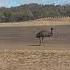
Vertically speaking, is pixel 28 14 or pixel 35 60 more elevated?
pixel 35 60

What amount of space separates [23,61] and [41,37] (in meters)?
7.92

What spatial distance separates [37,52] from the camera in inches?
659

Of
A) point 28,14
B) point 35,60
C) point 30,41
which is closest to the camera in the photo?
point 35,60

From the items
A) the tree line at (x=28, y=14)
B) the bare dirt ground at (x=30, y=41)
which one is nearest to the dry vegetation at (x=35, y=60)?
the bare dirt ground at (x=30, y=41)

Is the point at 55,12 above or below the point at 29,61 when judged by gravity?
below

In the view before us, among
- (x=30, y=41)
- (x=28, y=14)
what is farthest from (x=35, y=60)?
(x=28, y=14)

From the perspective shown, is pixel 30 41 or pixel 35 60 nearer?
pixel 35 60

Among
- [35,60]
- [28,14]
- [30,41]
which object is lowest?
[28,14]

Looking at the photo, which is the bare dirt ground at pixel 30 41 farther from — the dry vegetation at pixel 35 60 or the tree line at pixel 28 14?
the tree line at pixel 28 14

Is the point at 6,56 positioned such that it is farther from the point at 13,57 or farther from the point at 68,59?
the point at 68,59

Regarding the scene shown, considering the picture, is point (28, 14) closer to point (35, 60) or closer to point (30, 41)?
point (30, 41)

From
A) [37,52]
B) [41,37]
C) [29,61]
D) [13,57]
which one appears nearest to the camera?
[29,61]

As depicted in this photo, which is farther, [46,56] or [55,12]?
[55,12]

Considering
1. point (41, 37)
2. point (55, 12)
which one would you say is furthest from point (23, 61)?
point (55, 12)
